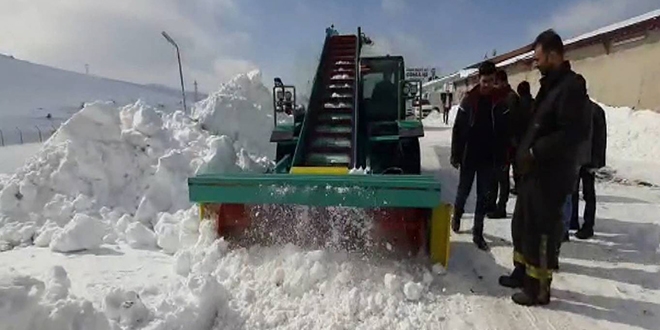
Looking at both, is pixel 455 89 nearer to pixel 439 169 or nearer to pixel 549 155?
pixel 439 169

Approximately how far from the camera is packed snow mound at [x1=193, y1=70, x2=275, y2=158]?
27.2ft

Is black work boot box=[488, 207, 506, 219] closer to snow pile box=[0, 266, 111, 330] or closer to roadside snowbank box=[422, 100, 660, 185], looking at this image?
snow pile box=[0, 266, 111, 330]

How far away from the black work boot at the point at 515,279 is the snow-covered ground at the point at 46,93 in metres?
31.9

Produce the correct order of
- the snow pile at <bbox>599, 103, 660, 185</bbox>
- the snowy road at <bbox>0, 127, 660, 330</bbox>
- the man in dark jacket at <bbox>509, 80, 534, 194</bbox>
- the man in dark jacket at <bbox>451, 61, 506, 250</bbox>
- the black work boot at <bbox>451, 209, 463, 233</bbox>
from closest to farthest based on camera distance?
the snowy road at <bbox>0, 127, 660, 330</bbox> → the man in dark jacket at <bbox>509, 80, 534, 194</bbox> → the man in dark jacket at <bbox>451, 61, 506, 250</bbox> → the black work boot at <bbox>451, 209, 463, 233</bbox> → the snow pile at <bbox>599, 103, 660, 185</bbox>

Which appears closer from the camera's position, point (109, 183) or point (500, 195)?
point (109, 183)

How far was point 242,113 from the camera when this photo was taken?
864 cm

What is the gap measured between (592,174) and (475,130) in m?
1.45

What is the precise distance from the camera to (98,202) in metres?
4.93

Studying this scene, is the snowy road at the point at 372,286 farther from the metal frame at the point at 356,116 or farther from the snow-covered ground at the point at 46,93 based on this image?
the snow-covered ground at the point at 46,93

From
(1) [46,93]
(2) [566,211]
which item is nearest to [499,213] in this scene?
(2) [566,211]

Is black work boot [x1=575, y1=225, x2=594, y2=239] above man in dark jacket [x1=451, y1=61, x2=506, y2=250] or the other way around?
the other way around

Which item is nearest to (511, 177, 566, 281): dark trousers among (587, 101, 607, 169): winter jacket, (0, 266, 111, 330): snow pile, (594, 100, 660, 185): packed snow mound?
(587, 101, 607, 169): winter jacket

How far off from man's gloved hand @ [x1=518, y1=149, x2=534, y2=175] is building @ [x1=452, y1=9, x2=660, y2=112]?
316 inches

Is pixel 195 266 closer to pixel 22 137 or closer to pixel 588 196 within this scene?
pixel 588 196
